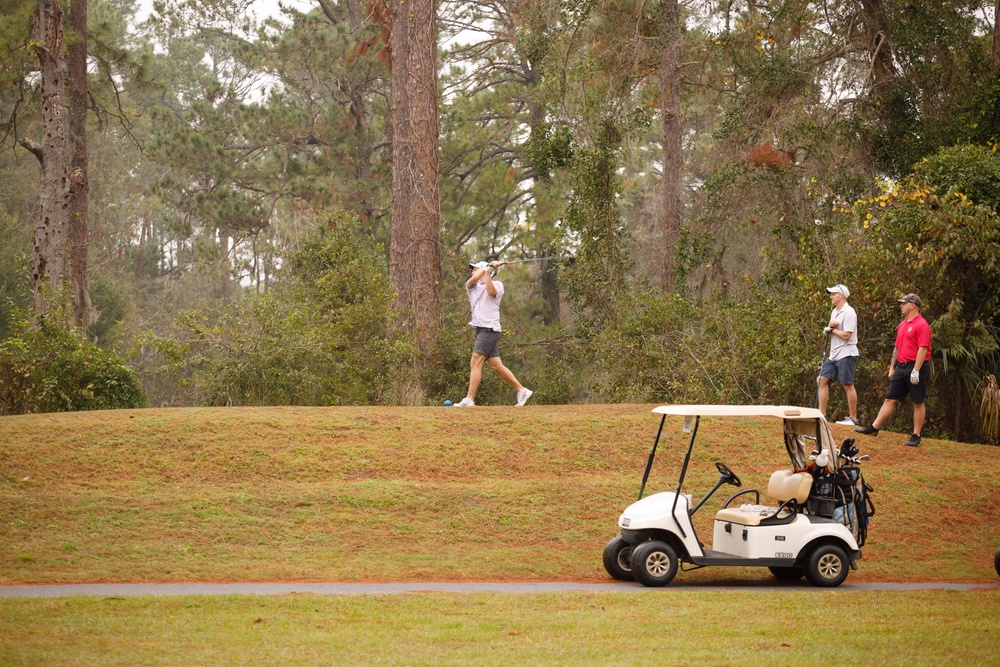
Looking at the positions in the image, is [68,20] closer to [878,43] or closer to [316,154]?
[316,154]

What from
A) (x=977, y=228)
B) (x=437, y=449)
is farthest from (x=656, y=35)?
(x=437, y=449)

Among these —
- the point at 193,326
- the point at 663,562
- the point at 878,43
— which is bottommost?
the point at 663,562

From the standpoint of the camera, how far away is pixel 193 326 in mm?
17672

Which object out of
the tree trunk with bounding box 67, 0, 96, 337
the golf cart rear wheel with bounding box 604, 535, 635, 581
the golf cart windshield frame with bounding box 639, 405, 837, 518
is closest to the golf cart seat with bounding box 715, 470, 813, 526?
the golf cart windshield frame with bounding box 639, 405, 837, 518

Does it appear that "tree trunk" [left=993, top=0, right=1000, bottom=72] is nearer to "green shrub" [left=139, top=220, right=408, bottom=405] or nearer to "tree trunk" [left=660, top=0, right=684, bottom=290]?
"tree trunk" [left=660, top=0, right=684, bottom=290]

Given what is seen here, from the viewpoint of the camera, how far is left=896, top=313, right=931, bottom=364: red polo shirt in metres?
14.1

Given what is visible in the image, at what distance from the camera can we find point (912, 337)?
14.2 m

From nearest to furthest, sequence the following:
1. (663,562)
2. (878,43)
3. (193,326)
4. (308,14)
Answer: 1. (663,562)
2. (193,326)
3. (878,43)
4. (308,14)

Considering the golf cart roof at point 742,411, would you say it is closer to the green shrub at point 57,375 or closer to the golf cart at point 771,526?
the golf cart at point 771,526

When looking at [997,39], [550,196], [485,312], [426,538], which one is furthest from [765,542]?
[550,196]

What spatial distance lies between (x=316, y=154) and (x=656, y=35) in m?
12.8

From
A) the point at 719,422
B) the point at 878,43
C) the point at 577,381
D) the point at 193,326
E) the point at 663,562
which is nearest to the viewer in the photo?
the point at 663,562

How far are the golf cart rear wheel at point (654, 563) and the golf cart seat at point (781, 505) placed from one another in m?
0.75

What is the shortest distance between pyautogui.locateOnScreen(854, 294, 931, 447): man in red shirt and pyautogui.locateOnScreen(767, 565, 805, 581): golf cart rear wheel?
4506 mm
